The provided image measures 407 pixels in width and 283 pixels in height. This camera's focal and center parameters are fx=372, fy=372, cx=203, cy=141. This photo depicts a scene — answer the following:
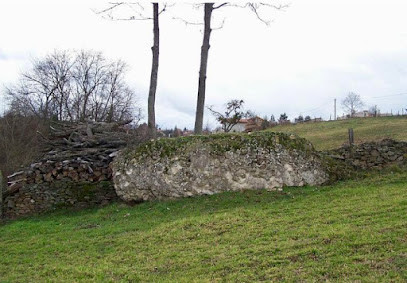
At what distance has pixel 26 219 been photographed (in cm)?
1066

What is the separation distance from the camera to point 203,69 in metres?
14.0

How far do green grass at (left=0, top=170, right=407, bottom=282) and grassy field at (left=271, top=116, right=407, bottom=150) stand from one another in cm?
943

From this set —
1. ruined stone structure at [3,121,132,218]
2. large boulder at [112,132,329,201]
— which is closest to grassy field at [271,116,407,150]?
large boulder at [112,132,329,201]

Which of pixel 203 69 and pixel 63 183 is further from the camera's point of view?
pixel 203 69

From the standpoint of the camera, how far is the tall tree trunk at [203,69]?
14000 mm

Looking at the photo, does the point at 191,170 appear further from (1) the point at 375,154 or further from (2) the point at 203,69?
(1) the point at 375,154

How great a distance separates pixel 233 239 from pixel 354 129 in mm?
19627

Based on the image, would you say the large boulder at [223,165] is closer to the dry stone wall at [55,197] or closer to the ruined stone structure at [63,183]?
the dry stone wall at [55,197]

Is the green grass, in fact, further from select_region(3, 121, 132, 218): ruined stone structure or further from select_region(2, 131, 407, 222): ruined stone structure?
select_region(3, 121, 132, 218): ruined stone structure

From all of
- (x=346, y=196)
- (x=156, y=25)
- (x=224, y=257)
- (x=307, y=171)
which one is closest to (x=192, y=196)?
(x=307, y=171)

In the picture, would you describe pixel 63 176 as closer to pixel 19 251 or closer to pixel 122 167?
pixel 122 167

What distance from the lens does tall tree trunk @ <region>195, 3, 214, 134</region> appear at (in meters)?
14.0

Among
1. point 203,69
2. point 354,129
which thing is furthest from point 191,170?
point 354,129

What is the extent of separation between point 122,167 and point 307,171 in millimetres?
5305
